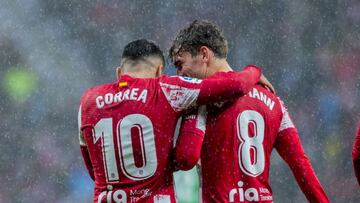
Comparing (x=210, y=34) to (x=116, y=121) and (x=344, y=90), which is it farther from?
(x=344, y=90)

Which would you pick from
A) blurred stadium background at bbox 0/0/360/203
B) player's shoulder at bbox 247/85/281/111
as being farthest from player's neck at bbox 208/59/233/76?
blurred stadium background at bbox 0/0/360/203

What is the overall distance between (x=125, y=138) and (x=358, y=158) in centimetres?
117

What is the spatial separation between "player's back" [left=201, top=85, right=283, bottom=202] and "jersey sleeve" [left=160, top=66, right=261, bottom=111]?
0.48 feet

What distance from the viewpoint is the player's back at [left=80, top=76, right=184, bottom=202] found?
3430mm

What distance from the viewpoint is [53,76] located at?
11766 mm

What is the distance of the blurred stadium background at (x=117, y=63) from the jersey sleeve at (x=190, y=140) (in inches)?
313

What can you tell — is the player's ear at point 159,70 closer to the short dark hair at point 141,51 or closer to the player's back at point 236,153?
the short dark hair at point 141,51

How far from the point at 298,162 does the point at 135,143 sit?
85cm

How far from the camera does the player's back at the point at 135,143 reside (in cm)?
343

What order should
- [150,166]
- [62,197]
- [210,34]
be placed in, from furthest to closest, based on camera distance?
1. [62,197]
2. [210,34]
3. [150,166]

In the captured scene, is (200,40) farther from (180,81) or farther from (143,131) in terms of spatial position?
(143,131)

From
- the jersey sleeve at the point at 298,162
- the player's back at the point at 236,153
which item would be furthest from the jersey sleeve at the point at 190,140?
the jersey sleeve at the point at 298,162

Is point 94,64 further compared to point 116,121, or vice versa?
point 94,64

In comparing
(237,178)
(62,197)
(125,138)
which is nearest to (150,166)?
(125,138)
